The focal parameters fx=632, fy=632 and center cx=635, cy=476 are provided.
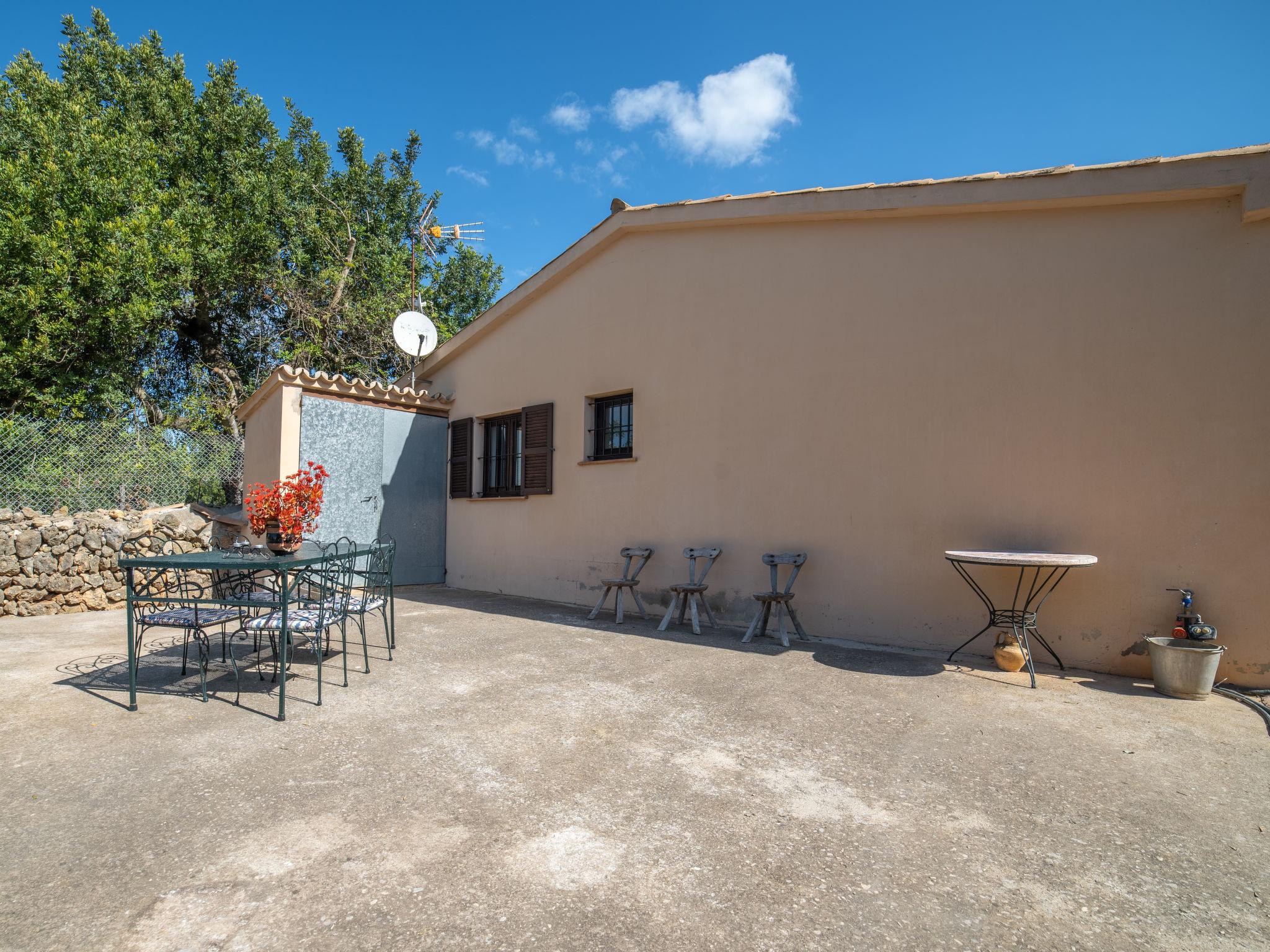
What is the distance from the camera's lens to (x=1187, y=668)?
3586mm

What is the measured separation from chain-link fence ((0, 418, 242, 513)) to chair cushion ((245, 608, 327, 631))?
181 inches

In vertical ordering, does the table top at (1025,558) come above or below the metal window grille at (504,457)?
below

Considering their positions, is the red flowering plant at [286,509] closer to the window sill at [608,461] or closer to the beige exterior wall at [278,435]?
the beige exterior wall at [278,435]

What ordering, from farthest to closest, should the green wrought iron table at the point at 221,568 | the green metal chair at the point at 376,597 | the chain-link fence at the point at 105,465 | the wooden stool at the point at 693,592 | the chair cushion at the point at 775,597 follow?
1. the chain-link fence at the point at 105,465
2. the wooden stool at the point at 693,592
3. the chair cushion at the point at 775,597
4. the green metal chair at the point at 376,597
5. the green wrought iron table at the point at 221,568

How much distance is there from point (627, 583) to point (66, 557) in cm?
548

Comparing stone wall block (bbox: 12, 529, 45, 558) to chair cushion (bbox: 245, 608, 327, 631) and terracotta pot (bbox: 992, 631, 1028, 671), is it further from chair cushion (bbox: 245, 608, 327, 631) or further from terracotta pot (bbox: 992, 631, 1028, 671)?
terracotta pot (bbox: 992, 631, 1028, 671)

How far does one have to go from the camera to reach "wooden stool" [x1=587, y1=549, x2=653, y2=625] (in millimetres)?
5930

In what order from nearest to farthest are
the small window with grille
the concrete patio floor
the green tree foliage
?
the concrete patio floor
the small window with grille
the green tree foliage

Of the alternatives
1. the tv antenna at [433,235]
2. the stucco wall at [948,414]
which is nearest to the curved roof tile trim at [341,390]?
the tv antenna at [433,235]

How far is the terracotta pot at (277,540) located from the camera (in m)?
3.89

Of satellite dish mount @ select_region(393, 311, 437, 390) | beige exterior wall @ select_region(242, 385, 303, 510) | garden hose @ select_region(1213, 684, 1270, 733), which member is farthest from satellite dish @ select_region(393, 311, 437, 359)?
garden hose @ select_region(1213, 684, 1270, 733)

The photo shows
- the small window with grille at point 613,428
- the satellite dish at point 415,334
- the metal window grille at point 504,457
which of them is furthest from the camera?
the satellite dish at point 415,334

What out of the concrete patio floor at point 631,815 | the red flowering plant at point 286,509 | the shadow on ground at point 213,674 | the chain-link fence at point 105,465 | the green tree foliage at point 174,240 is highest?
the green tree foliage at point 174,240

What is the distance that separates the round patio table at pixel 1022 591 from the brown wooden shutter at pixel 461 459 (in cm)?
601
